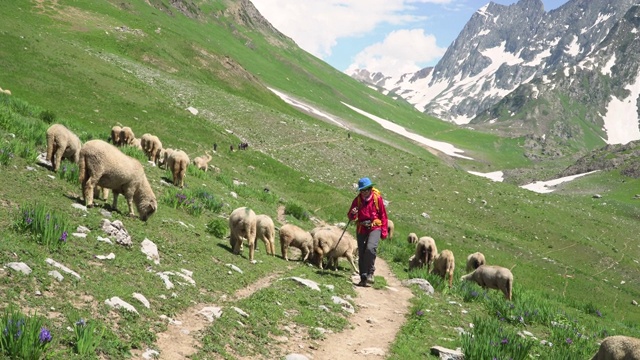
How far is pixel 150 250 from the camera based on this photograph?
11.5 meters

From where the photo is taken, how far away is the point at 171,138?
4006 cm

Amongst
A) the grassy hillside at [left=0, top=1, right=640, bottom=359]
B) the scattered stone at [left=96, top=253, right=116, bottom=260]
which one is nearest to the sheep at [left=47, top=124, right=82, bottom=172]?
the grassy hillside at [left=0, top=1, right=640, bottom=359]

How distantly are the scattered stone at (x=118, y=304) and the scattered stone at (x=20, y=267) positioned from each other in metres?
1.30

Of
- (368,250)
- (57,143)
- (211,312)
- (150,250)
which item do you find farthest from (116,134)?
(211,312)

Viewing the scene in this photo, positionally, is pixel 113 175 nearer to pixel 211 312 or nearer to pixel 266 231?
pixel 211 312

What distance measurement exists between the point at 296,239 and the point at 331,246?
1471 mm

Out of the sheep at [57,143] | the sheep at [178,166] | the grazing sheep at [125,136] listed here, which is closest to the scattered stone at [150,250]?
the sheep at [57,143]

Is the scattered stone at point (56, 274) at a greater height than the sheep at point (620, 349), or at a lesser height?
lesser

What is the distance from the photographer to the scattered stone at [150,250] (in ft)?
36.9

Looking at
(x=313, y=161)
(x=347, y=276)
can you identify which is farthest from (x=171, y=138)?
(x=347, y=276)

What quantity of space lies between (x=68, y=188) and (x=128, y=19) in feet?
255

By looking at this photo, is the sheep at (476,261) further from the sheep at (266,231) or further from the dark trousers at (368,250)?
the sheep at (266,231)

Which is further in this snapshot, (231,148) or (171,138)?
(231,148)

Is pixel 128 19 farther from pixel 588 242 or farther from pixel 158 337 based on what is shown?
pixel 158 337
